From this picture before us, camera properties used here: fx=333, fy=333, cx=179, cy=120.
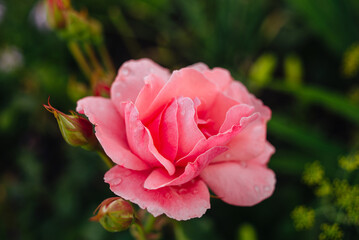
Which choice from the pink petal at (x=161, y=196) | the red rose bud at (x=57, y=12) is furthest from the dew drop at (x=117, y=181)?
the red rose bud at (x=57, y=12)

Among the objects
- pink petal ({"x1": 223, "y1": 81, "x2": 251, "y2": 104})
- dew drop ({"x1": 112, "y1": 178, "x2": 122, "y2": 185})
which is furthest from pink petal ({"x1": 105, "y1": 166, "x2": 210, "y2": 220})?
pink petal ({"x1": 223, "y1": 81, "x2": 251, "y2": 104})

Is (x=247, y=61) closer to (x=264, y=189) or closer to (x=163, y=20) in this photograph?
(x=163, y=20)

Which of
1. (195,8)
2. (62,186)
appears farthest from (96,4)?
(62,186)

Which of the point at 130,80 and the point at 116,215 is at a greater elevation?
the point at 130,80

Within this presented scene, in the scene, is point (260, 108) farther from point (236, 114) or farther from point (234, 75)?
point (234, 75)

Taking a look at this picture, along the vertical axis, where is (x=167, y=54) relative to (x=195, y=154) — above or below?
below

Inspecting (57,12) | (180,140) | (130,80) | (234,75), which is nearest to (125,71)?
(130,80)

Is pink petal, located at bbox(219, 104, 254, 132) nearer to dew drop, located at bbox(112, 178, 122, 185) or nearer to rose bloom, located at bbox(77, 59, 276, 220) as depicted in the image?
rose bloom, located at bbox(77, 59, 276, 220)
